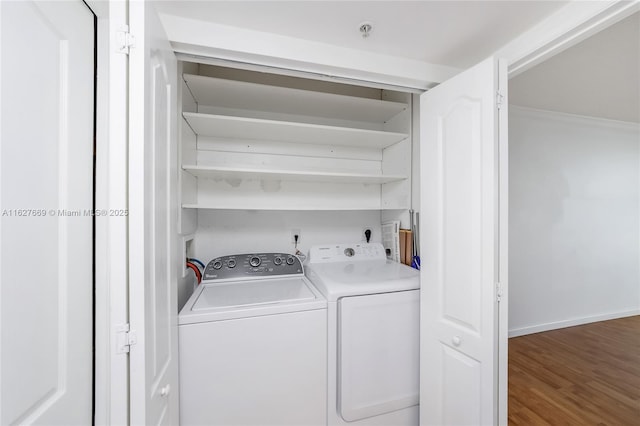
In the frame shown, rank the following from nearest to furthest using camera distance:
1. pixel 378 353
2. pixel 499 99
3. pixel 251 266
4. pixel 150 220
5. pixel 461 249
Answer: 1. pixel 150 220
2. pixel 499 99
3. pixel 461 249
4. pixel 378 353
5. pixel 251 266

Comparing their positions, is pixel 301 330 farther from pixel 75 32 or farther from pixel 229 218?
pixel 75 32

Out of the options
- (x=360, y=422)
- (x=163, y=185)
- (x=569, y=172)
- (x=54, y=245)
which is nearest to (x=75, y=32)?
(x=163, y=185)

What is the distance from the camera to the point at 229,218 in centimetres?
207

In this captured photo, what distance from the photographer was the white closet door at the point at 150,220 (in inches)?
30.6

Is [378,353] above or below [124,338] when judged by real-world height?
below

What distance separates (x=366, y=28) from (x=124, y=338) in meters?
1.56

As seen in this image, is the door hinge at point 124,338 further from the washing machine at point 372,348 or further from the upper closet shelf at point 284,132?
the upper closet shelf at point 284,132

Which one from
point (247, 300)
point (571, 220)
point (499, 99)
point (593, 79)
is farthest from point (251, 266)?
point (571, 220)

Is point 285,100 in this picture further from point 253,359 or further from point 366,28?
point 253,359

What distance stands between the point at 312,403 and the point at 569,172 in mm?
3846

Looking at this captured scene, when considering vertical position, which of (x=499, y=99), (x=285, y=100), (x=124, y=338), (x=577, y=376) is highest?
(x=285, y=100)

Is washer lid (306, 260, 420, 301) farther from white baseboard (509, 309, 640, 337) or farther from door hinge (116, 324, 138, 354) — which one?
white baseboard (509, 309, 640, 337)

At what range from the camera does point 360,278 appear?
1.64 meters

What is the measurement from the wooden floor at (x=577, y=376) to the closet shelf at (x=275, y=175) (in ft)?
6.43
